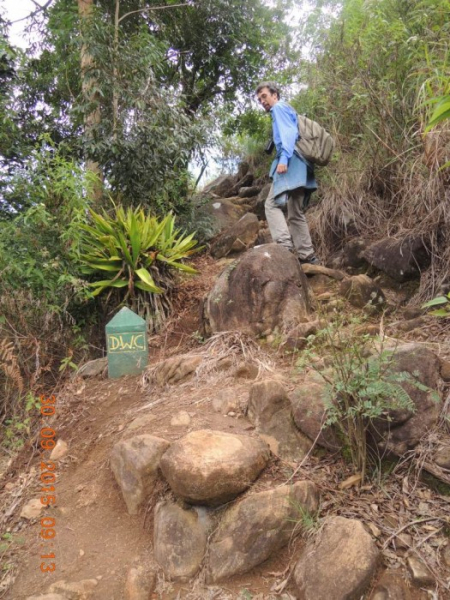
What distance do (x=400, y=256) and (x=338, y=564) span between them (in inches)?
123

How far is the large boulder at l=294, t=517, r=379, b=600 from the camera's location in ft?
5.85

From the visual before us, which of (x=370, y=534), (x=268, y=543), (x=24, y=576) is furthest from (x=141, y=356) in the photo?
(x=370, y=534)

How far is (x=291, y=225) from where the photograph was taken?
496 centimetres

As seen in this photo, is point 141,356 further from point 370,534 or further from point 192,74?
point 192,74

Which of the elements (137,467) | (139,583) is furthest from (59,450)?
(139,583)

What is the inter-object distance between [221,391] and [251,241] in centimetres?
413

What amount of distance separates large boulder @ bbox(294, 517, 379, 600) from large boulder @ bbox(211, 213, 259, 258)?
516cm

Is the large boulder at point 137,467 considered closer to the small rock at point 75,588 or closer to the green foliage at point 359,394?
the small rock at point 75,588

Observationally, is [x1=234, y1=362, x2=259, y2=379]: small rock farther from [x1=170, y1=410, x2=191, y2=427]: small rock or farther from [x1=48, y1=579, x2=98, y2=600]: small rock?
[x1=48, y1=579, x2=98, y2=600]: small rock

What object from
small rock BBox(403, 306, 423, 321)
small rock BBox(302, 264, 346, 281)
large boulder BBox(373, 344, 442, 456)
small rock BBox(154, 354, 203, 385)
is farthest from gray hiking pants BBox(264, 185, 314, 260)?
large boulder BBox(373, 344, 442, 456)

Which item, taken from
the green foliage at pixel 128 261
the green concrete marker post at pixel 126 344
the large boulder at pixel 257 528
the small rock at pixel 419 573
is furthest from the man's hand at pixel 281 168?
the small rock at pixel 419 573

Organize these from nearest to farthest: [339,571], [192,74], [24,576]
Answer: [339,571], [24,576], [192,74]

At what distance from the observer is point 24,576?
227cm

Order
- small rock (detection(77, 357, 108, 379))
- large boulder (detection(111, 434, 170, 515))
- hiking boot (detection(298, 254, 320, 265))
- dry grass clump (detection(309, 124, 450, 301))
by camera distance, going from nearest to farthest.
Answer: large boulder (detection(111, 434, 170, 515)), dry grass clump (detection(309, 124, 450, 301)), small rock (detection(77, 357, 108, 379)), hiking boot (detection(298, 254, 320, 265))
